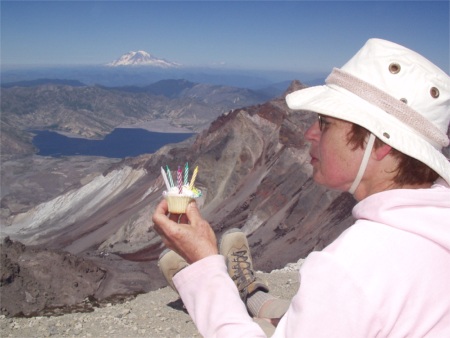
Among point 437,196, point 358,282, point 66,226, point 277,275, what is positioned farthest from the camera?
point 66,226

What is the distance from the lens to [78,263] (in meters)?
30.5

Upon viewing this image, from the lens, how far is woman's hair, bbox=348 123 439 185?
254 cm

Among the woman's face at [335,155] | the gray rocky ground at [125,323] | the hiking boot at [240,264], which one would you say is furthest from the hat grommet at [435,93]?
the gray rocky ground at [125,323]

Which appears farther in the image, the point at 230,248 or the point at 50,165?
the point at 50,165

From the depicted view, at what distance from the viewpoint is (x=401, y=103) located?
2508mm

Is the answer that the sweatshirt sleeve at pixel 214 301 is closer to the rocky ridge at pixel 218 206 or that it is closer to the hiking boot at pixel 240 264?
the hiking boot at pixel 240 264

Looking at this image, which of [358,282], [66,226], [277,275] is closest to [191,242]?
[358,282]

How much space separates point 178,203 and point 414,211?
1.32 meters

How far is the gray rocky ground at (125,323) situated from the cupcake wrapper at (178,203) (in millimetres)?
6554

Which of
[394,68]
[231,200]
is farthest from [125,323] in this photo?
[231,200]

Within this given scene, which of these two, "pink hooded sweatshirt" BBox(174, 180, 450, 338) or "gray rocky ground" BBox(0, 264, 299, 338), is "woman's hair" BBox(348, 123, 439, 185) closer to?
"pink hooded sweatshirt" BBox(174, 180, 450, 338)

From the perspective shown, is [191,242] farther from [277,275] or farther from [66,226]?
[66,226]

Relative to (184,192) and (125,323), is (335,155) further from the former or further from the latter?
(125,323)

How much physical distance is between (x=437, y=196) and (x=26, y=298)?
25.5m
